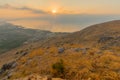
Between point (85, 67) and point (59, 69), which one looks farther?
point (85, 67)

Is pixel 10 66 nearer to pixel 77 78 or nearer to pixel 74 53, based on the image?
pixel 74 53

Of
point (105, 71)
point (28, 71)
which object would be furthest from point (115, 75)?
point (28, 71)

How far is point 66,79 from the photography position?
5194 centimetres

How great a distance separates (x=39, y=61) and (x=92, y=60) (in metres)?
19.4

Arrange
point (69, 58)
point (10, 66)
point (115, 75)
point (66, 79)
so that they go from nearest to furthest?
point (115, 75), point (66, 79), point (69, 58), point (10, 66)

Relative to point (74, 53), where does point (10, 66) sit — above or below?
below

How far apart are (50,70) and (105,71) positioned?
46.8 feet

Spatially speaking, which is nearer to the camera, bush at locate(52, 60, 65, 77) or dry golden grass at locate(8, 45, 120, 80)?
dry golden grass at locate(8, 45, 120, 80)

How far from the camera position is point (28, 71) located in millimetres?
65438

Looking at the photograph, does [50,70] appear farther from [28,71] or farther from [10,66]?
[10,66]

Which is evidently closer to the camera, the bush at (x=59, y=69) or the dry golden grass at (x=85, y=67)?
the dry golden grass at (x=85, y=67)

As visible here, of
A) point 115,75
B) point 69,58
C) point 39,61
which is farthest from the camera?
point 39,61

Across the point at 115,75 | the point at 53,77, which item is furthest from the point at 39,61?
the point at 115,75

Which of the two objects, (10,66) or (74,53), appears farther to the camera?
(10,66)
